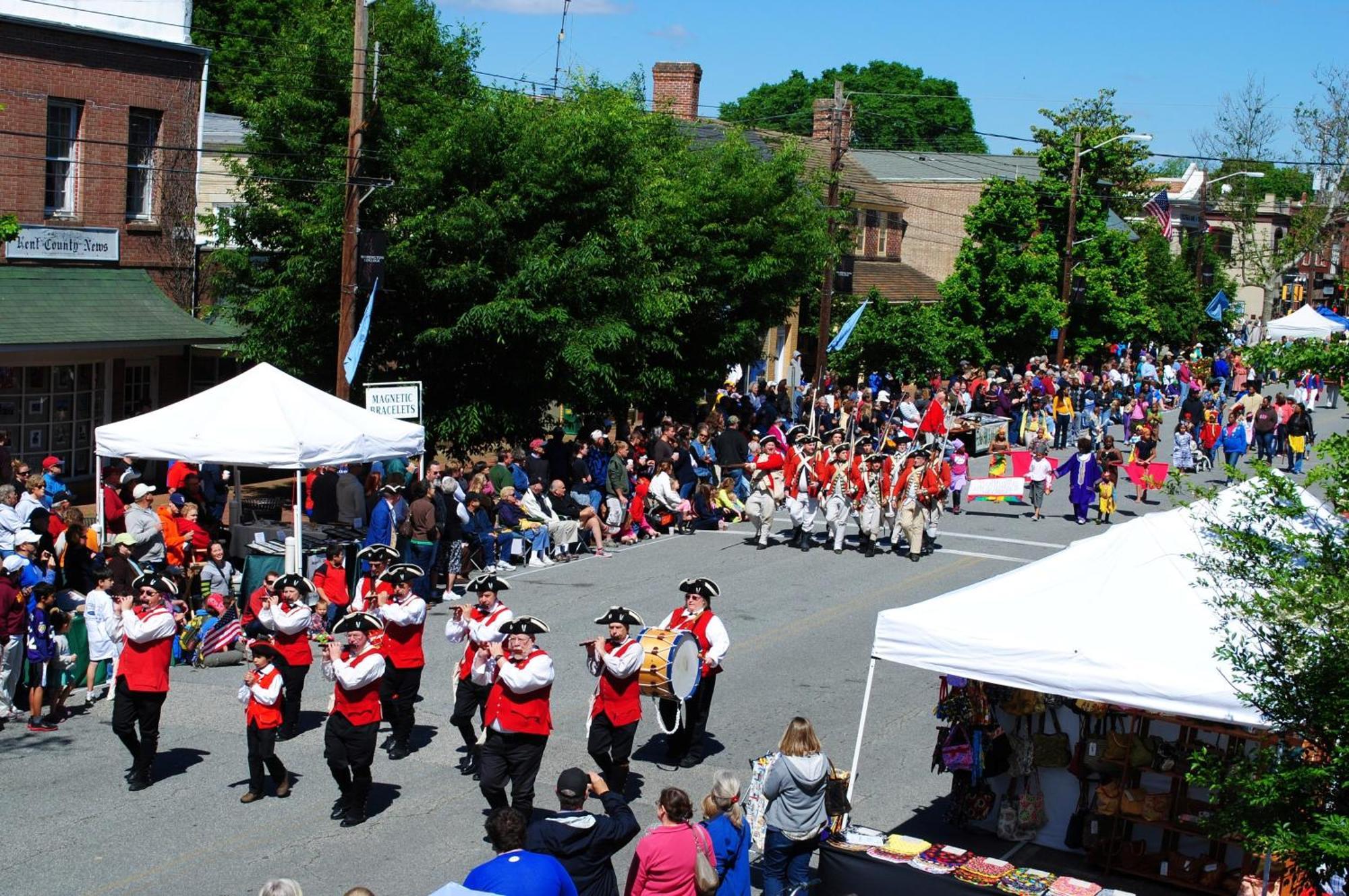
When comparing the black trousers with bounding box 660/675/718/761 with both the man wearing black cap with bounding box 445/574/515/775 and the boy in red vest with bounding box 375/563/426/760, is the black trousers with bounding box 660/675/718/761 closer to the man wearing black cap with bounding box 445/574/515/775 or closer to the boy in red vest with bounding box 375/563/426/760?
the man wearing black cap with bounding box 445/574/515/775

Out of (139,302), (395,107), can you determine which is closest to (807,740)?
(395,107)

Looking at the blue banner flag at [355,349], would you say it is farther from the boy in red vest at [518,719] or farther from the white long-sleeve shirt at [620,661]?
the boy in red vest at [518,719]

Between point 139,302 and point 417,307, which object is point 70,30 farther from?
point 417,307

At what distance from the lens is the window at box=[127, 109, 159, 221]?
25391mm

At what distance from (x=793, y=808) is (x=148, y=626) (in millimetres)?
5374

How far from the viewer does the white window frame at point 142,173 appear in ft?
83.3

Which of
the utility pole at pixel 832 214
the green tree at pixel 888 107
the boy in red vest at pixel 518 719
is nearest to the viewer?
the boy in red vest at pixel 518 719

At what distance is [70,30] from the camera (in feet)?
77.7

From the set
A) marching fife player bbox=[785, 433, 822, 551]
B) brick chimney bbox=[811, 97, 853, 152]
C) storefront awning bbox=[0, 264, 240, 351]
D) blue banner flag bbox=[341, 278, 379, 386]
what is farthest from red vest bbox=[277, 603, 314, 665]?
brick chimney bbox=[811, 97, 853, 152]

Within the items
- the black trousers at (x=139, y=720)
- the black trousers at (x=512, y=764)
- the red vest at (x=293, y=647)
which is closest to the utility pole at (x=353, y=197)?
the red vest at (x=293, y=647)

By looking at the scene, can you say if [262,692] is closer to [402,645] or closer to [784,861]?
[402,645]

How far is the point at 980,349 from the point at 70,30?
2673 centimetres

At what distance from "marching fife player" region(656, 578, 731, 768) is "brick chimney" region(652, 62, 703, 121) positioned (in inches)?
1459

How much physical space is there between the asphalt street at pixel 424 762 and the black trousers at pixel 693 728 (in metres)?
0.17
